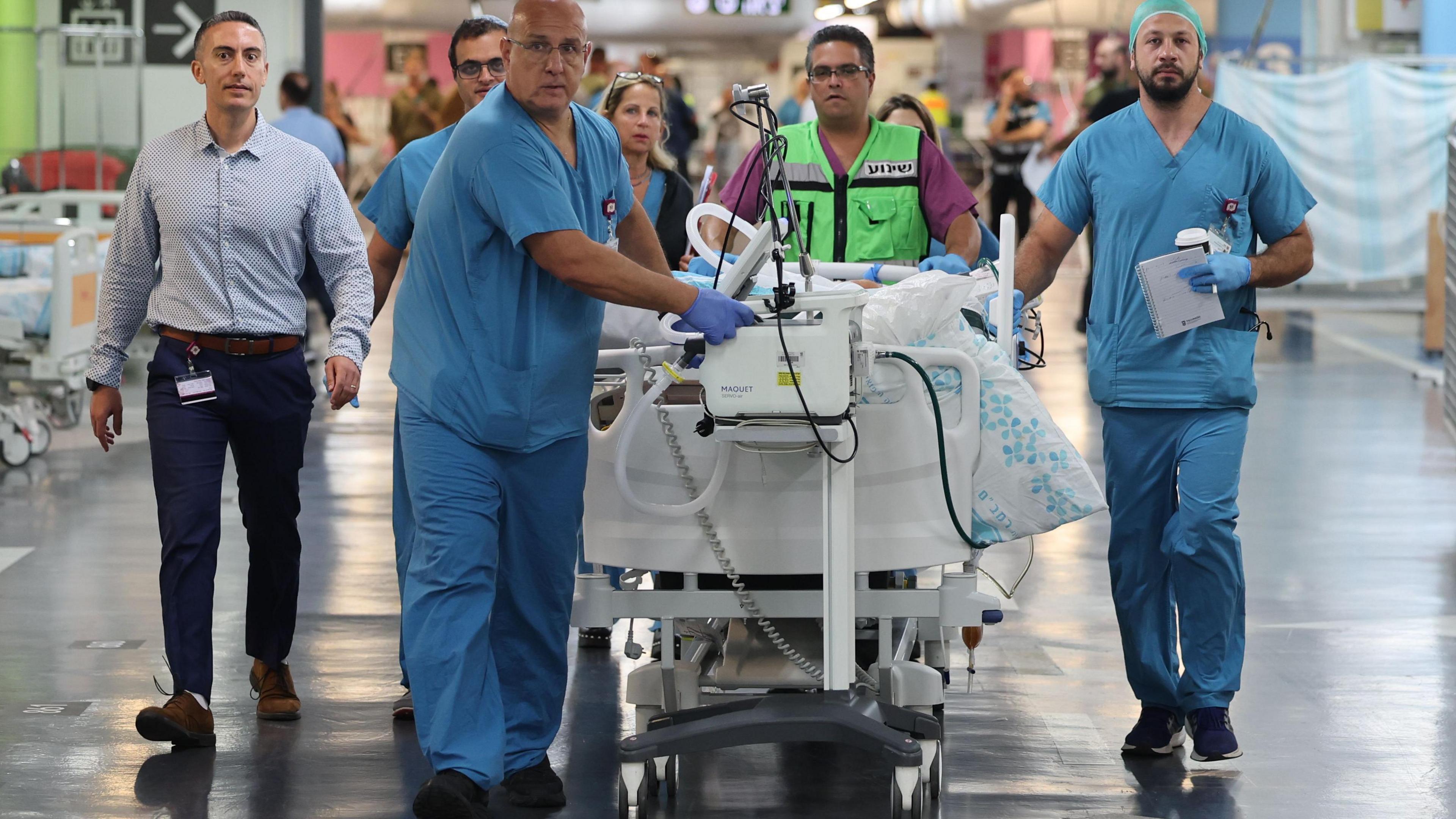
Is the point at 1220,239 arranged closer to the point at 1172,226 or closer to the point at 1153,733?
the point at 1172,226

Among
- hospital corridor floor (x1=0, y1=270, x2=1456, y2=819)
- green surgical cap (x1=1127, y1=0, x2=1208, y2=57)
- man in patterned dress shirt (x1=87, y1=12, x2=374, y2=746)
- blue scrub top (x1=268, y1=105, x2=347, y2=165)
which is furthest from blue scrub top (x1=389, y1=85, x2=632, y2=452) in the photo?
blue scrub top (x1=268, y1=105, x2=347, y2=165)

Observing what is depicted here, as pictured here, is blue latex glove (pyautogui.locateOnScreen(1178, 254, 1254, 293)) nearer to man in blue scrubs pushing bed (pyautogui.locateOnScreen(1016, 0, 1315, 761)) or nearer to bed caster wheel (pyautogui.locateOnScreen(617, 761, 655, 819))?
man in blue scrubs pushing bed (pyautogui.locateOnScreen(1016, 0, 1315, 761))

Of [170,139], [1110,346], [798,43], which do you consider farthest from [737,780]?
[798,43]

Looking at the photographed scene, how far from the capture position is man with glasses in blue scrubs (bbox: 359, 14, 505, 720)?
452cm

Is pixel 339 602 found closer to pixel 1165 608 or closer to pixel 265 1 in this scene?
pixel 1165 608

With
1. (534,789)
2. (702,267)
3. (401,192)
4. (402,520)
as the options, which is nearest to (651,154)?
(702,267)

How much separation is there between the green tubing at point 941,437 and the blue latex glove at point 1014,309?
52 cm

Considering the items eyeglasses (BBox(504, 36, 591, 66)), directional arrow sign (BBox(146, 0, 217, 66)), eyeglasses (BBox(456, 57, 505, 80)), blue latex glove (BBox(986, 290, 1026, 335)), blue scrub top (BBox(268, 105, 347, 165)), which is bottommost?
blue latex glove (BBox(986, 290, 1026, 335))

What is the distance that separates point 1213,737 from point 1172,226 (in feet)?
3.93

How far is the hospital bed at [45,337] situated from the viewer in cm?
859

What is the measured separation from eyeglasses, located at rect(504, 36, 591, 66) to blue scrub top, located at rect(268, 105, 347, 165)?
7.96 metres

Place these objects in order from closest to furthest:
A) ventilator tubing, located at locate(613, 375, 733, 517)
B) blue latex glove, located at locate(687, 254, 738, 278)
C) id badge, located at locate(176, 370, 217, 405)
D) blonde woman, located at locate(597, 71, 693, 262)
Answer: ventilator tubing, located at locate(613, 375, 733, 517), id badge, located at locate(176, 370, 217, 405), blue latex glove, located at locate(687, 254, 738, 278), blonde woman, located at locate(597, 71, 693, 262)

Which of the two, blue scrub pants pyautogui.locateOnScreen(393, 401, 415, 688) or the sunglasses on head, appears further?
the sunglasses on head

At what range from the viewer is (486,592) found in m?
3.87
